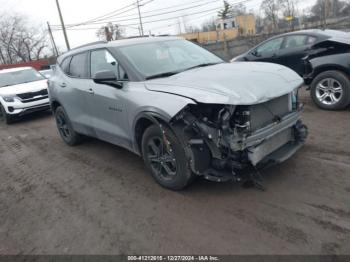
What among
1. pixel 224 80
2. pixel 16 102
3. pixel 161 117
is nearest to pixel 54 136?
pixel 16 102

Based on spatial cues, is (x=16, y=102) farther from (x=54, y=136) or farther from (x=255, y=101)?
(x=255, y=101)

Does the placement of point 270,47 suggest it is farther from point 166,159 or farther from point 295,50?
point 166,159

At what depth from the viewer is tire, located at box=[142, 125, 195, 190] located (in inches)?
138

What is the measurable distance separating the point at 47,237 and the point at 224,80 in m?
2.55

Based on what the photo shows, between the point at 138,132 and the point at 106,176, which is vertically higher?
the point at 138,132

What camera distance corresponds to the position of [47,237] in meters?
3.32

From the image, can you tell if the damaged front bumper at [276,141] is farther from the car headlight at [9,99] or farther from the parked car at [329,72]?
the car headlight at [9,99]

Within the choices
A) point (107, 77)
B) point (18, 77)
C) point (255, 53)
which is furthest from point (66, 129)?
point (255, 53)

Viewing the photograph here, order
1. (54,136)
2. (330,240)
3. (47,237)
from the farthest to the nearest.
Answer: (54,136), (47,237), (330,240)

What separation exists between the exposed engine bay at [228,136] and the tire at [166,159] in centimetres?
14

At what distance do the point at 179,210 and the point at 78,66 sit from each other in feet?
10.8

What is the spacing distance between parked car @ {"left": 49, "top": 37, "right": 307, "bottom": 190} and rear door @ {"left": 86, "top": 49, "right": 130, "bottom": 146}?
1 cm

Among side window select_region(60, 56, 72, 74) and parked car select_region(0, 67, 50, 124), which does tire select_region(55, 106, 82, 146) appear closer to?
side window select_region(60, 56, 72, 74)

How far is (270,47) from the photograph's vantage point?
9289 millimetres
